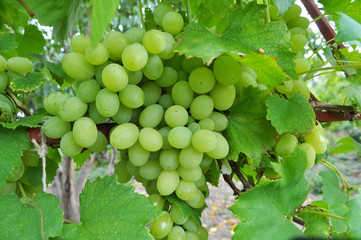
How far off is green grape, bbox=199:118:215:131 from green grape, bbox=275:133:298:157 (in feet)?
0.51

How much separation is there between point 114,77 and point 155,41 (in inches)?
3.6

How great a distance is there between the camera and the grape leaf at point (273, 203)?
484mm

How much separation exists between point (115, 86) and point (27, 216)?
10.5 inches

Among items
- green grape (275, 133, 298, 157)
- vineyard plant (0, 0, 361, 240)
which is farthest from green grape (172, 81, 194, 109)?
green grape (275, 133, 298, 157)

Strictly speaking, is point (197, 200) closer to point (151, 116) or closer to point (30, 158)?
point (151, 116)

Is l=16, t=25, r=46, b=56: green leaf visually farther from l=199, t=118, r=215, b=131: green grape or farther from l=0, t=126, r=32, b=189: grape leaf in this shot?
l=199, t=118, r=215, b=131: green grape

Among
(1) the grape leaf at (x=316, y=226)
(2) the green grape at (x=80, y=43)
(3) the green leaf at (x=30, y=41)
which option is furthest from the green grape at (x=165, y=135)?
(3) the green leaf at (x=30, y=41)

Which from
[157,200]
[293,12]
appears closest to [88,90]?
[157,200]

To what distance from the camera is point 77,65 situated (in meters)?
0.50

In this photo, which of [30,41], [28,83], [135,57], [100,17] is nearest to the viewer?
[100,17]

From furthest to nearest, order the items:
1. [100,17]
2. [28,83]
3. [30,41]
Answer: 1. [30,41]
2. [28,83]
3. [100,17]

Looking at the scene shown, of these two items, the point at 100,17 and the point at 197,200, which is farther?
the point at 197,200

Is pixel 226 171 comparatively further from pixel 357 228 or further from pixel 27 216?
pixel 27 216

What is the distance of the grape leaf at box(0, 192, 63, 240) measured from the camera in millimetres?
447
